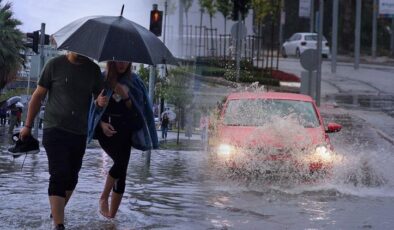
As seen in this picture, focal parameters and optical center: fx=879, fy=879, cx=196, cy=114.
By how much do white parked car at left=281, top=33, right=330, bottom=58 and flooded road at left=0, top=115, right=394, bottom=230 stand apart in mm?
39164

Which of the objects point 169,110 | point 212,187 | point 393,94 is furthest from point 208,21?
point 212,187

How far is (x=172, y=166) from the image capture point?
1476cm

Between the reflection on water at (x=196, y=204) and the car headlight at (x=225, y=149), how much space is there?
374 millimetres

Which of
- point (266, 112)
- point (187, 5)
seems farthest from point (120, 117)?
point (187, 5)

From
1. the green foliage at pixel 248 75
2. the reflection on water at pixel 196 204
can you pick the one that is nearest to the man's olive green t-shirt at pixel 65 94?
the reflection on water at pixel 196 204

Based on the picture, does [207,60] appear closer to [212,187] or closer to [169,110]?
[169,110]

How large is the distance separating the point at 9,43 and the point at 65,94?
33031 mm

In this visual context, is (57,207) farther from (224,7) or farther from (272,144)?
(224,7)

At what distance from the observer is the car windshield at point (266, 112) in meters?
12.9

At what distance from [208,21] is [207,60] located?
28.6ft

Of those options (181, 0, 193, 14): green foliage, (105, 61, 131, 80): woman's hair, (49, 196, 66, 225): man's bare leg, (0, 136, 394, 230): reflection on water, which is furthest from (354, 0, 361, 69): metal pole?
(49, 196, 66, 225): man's bare leg

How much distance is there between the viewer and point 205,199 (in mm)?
10242

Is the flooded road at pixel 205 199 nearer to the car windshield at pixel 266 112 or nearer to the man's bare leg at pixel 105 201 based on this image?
the man's bare leg at pixel 105 201

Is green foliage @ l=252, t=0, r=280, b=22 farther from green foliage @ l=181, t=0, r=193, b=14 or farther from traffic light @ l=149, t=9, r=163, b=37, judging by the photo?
traffic light @ l=149, t=9, r=163, b=37
